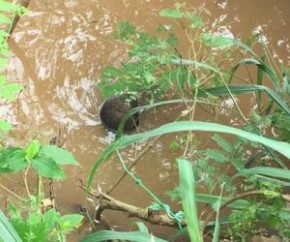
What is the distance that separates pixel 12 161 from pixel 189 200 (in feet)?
Answer: 1.66

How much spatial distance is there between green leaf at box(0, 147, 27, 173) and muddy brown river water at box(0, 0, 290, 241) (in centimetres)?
85

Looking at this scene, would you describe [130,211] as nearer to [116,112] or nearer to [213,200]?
[213,200]

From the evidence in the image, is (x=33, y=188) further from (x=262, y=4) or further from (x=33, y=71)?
(x=262, y=4)

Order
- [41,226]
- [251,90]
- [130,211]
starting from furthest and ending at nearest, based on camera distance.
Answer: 1. [130,211]
2. [251,90]
3. [41,226]

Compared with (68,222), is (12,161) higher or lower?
higher

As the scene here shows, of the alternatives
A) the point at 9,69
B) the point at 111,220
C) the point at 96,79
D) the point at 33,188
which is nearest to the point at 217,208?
the point at 111,220

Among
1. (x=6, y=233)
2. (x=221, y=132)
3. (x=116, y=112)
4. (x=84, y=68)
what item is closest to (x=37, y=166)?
(x=6, y=233)

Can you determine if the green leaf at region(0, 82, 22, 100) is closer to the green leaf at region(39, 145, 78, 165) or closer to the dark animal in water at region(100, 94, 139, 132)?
the green leaf at region(39, 145, 78, 165)

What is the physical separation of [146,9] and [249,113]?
981 millimetres

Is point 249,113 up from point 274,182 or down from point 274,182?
down

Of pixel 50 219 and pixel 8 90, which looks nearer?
pixel 50 219

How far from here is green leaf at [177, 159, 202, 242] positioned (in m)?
1.16

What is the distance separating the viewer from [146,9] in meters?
3.21

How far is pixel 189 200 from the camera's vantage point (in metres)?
1.21
